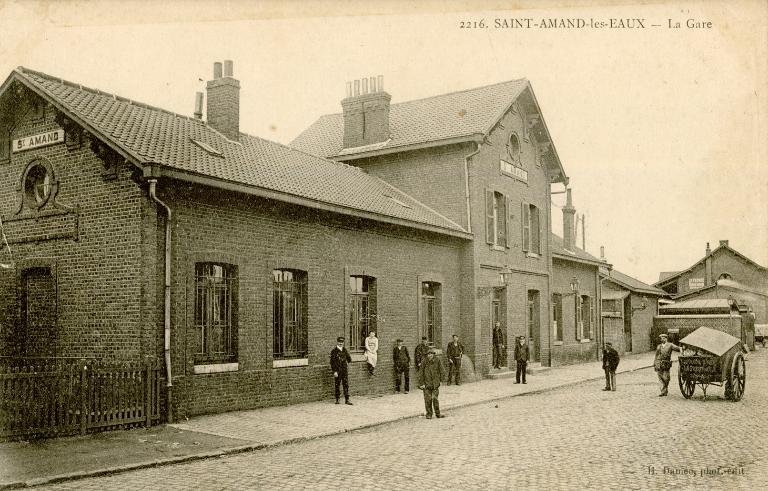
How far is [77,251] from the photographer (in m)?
12.9

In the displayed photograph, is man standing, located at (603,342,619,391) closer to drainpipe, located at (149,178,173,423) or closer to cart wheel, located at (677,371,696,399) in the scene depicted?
cart wheel, located at (677,371,696,399)

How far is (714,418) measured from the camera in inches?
510

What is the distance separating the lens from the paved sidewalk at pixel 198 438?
28.0 ft

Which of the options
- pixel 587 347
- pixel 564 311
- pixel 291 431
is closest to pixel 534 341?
pixel 564 311

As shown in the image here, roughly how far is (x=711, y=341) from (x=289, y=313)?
29.8 ft

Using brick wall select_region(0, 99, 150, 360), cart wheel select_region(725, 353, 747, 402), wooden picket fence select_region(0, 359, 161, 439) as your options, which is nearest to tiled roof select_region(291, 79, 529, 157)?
cart wheel select_region(725, 353, 747, 402)

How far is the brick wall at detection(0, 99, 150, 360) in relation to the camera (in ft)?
39.5

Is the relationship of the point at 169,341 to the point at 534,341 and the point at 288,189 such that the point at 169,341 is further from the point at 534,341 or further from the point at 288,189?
the point at 534,341

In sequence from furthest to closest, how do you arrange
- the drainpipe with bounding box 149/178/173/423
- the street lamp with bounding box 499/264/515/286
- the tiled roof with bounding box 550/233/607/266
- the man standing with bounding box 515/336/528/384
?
the tiled roof with bounding box 550/233/607/266, the street lamp with bounding box 499/264/515/286, the man standing with bounding box 515/336/528/384, the drainpipe with bounding box 149/178/173/423

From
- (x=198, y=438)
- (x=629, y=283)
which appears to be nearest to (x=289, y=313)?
(x=198, y=438)

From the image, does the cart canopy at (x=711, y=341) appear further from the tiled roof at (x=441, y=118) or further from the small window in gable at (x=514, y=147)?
the small window in gable at (x=514, y=147)

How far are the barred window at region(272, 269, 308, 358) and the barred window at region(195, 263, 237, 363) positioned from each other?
113 centimetres

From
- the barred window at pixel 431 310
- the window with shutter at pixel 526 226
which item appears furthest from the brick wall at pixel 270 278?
the window with shutter at pixel 526 226

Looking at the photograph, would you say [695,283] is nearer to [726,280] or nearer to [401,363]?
[726,280]
